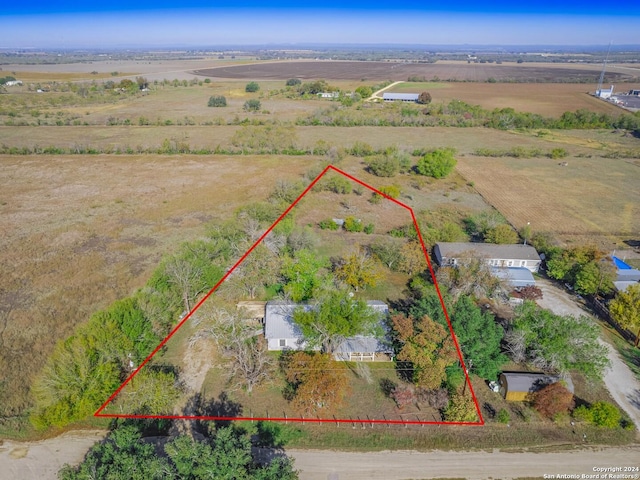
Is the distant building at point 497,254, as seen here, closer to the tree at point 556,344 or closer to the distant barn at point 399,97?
the tree at point 556,344

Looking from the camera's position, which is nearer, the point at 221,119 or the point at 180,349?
the point at 180,349

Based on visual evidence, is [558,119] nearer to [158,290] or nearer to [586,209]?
[586,209]

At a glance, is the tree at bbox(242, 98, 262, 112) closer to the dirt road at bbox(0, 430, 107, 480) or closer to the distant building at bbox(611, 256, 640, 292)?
the distant building at bbox(611, 256, 640, 292)

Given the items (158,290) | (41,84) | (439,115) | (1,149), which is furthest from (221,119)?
(41,84)

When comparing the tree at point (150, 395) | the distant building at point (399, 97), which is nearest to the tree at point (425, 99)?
the distant building at point (399, 97)

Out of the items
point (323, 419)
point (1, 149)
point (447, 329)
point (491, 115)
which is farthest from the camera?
point (491, 115)

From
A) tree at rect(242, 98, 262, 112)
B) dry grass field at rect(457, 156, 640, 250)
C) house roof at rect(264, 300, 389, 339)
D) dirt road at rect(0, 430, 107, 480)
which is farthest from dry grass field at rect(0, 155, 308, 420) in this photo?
tree at rect(242, 98, 262, 112)

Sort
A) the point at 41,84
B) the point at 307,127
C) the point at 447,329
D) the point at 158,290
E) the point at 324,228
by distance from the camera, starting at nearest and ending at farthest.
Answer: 1. the point at 447,329
2. the point at 158,290
3. the point at 324,228
4. the point at 307,127
5. the point at 41,84
